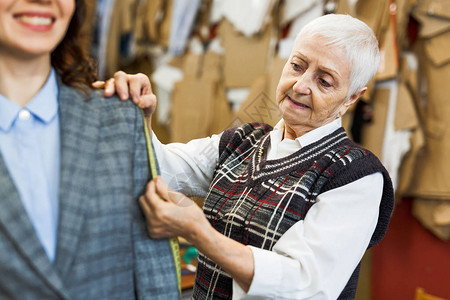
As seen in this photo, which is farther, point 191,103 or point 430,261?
point 191,103

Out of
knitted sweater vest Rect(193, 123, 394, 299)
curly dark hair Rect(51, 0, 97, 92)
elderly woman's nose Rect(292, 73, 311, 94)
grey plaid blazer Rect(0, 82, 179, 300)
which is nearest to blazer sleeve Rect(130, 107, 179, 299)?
grey plaid blazer Rect(0, 82, 179, 300)

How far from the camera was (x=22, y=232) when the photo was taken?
1.97 ft

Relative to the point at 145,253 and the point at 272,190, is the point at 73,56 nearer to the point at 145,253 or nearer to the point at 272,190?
the point at 145,253

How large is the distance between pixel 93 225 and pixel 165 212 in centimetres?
12

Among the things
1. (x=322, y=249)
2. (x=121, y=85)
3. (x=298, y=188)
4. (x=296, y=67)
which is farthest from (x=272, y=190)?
(x=121, y=85)

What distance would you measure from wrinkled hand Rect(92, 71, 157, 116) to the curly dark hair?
0.04 m

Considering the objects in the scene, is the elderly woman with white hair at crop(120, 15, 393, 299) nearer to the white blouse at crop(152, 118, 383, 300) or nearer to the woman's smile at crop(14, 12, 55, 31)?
the white blouse at crop(152, 118, 383, 300)

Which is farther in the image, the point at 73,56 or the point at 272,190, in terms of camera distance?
the point at 272,190

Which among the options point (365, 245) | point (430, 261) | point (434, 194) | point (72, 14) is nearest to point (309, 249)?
point (365, 245)

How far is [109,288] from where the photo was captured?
0.70 metres

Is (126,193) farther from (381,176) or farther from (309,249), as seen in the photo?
(381,176)

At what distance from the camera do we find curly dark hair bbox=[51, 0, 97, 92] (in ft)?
2.48

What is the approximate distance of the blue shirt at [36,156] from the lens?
2.10 ft

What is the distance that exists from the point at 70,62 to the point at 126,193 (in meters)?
0.25
